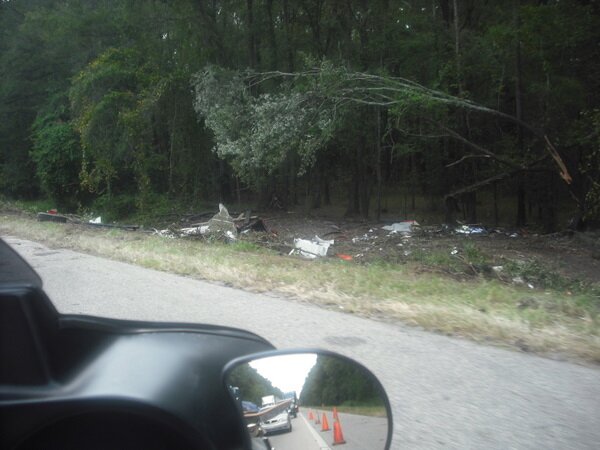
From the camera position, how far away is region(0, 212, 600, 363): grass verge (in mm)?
5984

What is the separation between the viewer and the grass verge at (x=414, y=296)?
5984 mm

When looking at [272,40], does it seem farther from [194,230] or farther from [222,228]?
[222,228]

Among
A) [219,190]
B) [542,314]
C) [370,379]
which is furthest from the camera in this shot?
[219,190]

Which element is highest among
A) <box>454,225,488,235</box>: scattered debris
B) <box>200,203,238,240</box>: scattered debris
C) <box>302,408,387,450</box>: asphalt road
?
<box>302,408,387,450</box>: asphalt road

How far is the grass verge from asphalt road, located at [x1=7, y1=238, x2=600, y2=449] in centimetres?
32

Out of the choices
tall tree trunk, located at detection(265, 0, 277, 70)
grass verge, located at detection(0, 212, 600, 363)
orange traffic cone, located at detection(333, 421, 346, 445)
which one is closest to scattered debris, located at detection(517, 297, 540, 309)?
grass verge, located at detection(0, 212, 600, 363)

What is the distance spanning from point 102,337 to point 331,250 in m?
13.6

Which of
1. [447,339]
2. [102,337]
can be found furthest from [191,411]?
[447,339]

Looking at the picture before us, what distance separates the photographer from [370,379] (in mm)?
2906

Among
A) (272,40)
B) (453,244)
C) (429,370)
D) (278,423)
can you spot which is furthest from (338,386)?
(272,40)

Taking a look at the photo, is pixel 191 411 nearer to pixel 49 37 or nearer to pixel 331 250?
pixel 331 250

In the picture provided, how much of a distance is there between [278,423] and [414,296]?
5640 mm

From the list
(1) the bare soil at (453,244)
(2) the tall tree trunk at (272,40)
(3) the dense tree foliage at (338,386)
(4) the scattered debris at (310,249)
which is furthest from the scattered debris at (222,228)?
(3) the dense tree foliage at (338,386)

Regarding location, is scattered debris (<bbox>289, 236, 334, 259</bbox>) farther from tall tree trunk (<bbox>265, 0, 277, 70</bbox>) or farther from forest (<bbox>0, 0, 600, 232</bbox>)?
tall tree trunk (<bbox>265, 0, 277, 70</bbox>)
